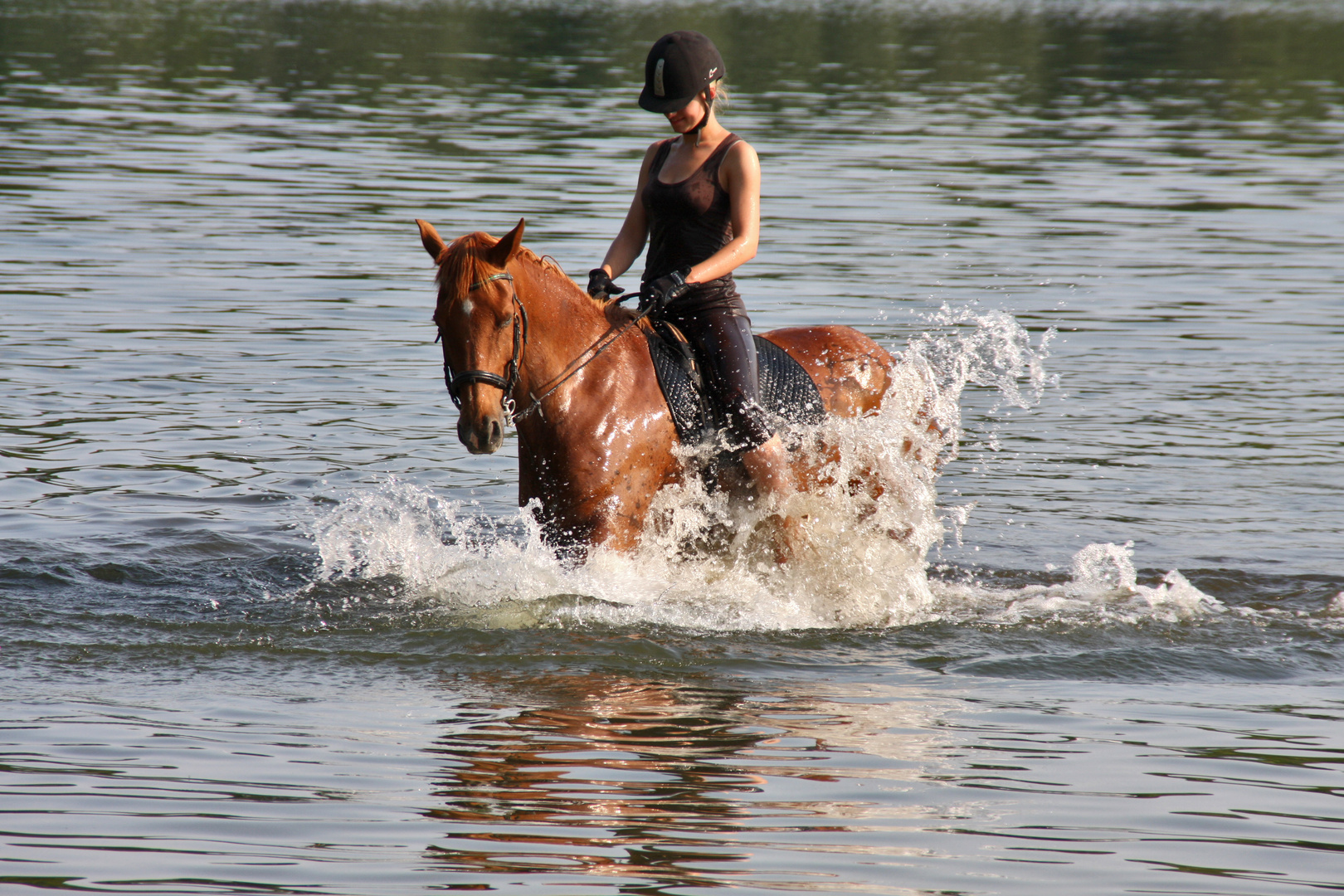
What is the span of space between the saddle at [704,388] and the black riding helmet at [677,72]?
114 cm

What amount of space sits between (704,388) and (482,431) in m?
1.56

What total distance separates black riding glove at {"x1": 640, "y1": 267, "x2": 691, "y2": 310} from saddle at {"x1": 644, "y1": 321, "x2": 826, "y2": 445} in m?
0.39

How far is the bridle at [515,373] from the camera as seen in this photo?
7.02 meters

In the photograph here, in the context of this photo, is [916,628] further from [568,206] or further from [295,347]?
[568,206]

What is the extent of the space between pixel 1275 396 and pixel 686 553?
23.9 feet

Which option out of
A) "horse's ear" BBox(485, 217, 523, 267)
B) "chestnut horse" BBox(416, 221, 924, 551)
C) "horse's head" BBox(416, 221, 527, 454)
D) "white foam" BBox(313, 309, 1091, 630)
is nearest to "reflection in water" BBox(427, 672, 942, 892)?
"white foam" BBox(313, 309, 1091, 630)

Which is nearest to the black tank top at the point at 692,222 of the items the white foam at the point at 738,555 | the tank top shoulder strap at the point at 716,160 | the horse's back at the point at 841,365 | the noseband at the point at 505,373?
the tank top shoulder strap at the point at 716,160

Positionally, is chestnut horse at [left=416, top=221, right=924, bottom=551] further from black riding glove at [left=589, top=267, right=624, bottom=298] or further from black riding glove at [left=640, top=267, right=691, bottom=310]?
black riding glove at [left=640, top=267, right=691, bottom=310]

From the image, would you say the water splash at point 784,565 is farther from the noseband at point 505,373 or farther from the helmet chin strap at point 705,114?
the helmet chin strap at point 705,114

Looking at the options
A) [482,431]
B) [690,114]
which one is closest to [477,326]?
[482,431]

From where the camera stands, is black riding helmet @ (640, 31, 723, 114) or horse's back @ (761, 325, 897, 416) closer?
black riding helmet @ (640, 31, 723, 114)

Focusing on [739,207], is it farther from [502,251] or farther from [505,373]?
[505,373]

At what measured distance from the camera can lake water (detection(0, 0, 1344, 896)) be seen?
5.49m

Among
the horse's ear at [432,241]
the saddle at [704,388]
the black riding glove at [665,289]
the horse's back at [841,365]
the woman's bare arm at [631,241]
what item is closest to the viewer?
the horse's ear at [432,241]
